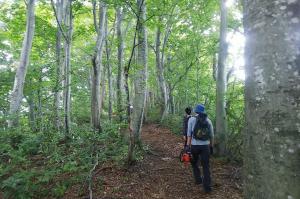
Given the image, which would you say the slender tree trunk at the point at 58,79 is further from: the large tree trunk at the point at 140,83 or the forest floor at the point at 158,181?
the forest floor at the point at 158,181

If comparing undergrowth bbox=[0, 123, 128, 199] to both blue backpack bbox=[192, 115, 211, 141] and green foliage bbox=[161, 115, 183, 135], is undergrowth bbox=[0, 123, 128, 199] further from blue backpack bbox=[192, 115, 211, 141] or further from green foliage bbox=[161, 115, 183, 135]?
green foliage bbox=[161, 115, 183, 135]

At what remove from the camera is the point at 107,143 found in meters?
10.4

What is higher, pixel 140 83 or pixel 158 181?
pixel 140 83

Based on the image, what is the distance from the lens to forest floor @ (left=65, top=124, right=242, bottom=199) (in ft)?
21.5

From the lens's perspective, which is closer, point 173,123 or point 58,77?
point 58,77

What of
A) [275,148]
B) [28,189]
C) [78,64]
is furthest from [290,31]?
[78,64]

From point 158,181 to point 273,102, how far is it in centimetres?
594

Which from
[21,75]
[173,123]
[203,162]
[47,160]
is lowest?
[47,160]

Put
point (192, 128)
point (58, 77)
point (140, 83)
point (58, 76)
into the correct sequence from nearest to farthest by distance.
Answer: point (192, 128)
point (140, 83)
point (58, 77)
point (58, 76)

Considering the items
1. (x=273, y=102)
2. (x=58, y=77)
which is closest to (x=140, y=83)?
(x=58, y=77)

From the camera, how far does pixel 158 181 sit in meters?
7.41

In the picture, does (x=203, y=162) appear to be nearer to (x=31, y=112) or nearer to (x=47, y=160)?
(x=47, y=160)

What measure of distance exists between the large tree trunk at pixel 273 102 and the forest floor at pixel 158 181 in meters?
4.85

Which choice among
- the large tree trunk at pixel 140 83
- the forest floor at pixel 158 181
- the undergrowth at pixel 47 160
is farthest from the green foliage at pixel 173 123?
the large tree trunk at pixel 140 83
